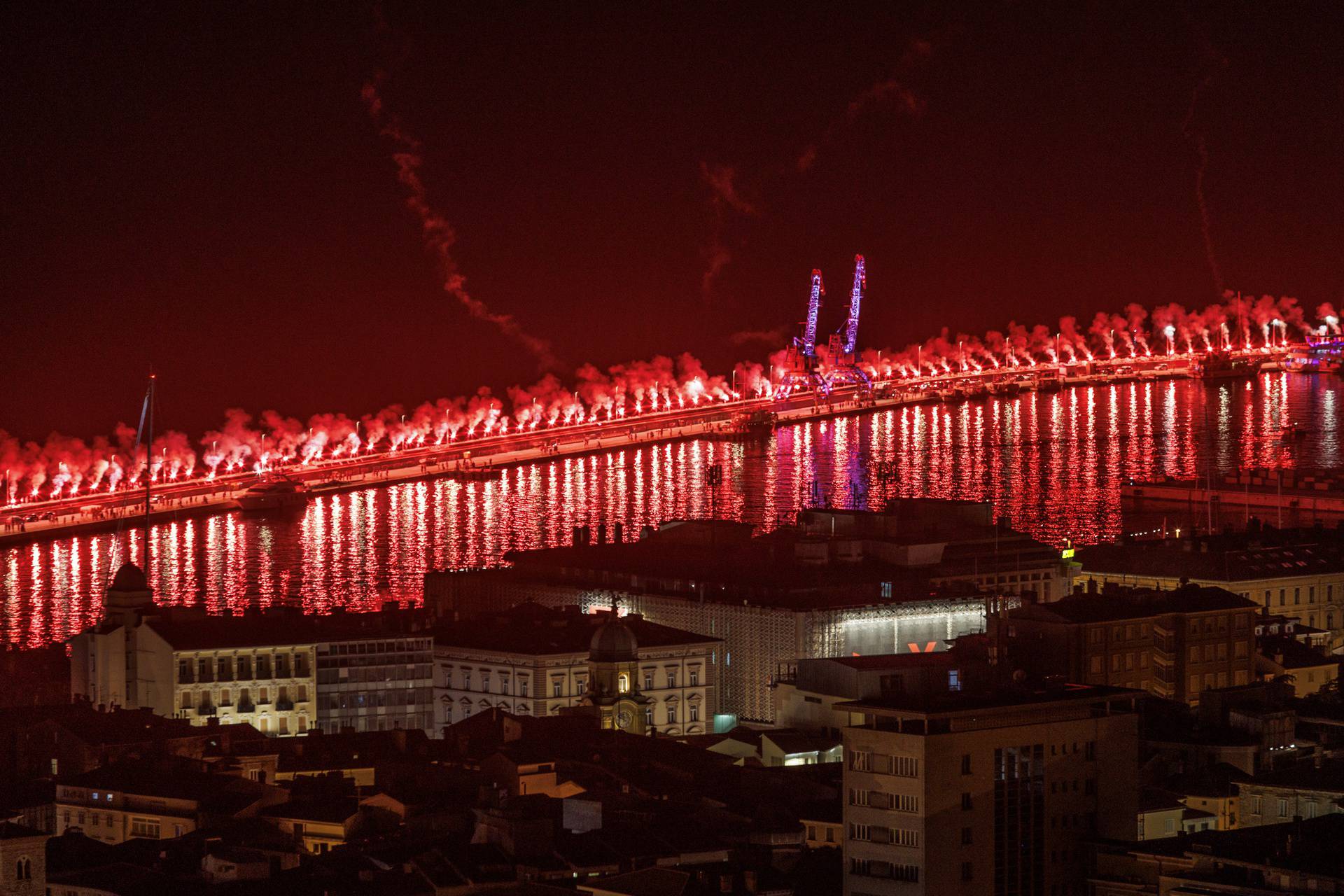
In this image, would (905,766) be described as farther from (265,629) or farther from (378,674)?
(265,629)

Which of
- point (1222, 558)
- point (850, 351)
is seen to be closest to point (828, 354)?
point (850, 351)

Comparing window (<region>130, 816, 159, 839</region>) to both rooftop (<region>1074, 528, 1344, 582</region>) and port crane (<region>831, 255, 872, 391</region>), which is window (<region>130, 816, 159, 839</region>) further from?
port crane (<region>831, 255, 872, 391</region>)

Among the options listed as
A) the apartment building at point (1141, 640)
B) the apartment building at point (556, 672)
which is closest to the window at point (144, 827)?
the apartment building at point (556, 672)

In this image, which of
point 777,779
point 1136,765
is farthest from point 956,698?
point 777,779

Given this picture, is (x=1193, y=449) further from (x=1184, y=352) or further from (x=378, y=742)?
(x=378, y=742)

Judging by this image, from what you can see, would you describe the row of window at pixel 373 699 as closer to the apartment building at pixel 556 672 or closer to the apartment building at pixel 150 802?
the apartment building at pixel 556 672
